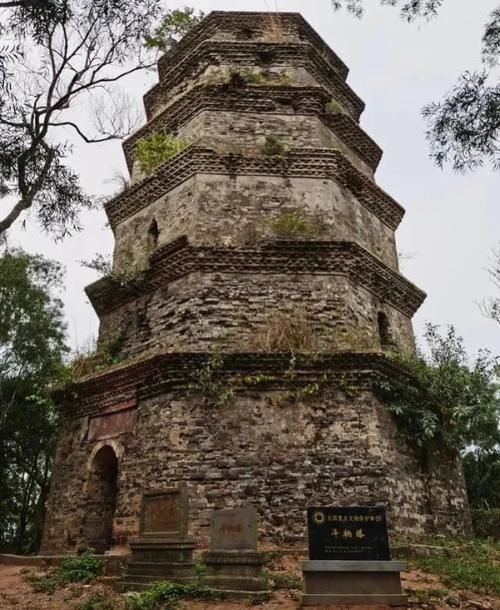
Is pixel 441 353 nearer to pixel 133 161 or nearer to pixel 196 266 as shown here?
pixel 196 266

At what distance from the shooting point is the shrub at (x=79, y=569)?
7590mm

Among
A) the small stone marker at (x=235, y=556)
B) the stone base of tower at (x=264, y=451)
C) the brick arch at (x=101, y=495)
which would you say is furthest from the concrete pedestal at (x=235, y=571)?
the brick arch at (x=101, y=495)

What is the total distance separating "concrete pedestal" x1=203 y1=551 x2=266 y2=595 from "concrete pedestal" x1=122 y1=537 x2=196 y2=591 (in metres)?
0.28

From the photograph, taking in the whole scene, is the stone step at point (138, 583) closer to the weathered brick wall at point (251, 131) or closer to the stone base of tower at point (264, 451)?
the stone base of tower at point (264, 451)

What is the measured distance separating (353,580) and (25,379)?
17.0 meters

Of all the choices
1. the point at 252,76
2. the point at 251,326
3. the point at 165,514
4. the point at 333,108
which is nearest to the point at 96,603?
the point at 165,514

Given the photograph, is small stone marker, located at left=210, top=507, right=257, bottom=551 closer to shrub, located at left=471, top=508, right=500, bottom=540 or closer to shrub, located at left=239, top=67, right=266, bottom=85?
shrub, located at left=471, top=508, right=500, bottom=540

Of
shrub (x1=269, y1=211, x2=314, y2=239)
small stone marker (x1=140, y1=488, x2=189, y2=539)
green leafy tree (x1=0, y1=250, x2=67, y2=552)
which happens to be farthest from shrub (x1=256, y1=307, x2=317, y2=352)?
green leafy tree (x1=0, y1=250, x2=67, y2=552)

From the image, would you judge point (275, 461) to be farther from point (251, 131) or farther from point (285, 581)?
point (251, 131)

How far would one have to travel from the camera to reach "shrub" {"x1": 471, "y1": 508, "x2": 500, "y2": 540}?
12391 millimetres

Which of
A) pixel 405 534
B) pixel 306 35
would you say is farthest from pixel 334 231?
pixel 306 35

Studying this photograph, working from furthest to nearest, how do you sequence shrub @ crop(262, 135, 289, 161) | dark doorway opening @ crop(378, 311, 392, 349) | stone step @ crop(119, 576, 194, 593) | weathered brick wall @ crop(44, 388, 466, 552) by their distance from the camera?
shrub @ crop(262, 135, 289, 161)
dark doorway opening @ crop(378, 311, 392, 349)
weathered brick wall @ crop(44, 388, 466, 552)
stone step @ crop(119, 576, 194, 593)

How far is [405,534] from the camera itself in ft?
27.0

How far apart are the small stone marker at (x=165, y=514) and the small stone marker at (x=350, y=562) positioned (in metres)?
1.68
